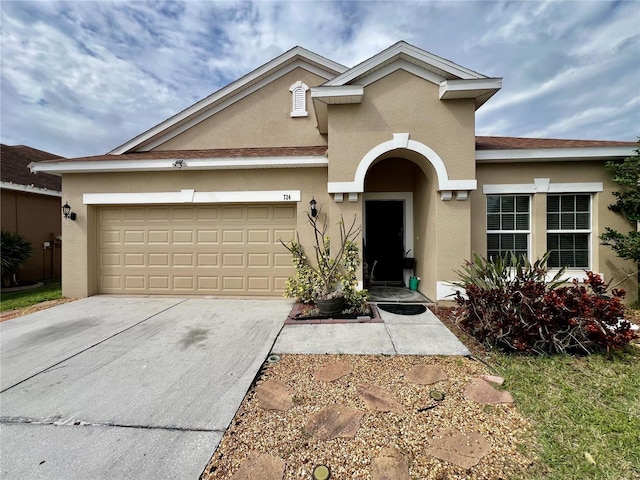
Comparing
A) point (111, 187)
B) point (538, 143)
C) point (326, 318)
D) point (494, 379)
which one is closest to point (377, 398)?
point (494, 379)

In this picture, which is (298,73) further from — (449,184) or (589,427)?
(589,427)

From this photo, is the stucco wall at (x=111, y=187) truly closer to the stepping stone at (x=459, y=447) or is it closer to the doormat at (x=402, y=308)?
the doormat at (x=402, y=308)

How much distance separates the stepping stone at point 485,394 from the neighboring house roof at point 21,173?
13716 mm

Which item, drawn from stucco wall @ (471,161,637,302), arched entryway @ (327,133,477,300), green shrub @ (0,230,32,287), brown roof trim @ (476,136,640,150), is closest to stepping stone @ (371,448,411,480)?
arched entryway @ (327,133,477,300)

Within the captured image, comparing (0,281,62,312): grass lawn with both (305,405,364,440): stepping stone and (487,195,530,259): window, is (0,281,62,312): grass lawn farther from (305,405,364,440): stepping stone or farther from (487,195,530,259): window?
(487,195,530,259): window

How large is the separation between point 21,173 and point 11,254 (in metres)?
4.15

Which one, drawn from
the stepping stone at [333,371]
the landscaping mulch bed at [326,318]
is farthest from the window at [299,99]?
the stepping stone at [333,371]

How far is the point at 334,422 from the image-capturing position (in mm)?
2371

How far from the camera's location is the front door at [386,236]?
7.57m

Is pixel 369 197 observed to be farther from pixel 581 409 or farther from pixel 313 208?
pixel 581 409

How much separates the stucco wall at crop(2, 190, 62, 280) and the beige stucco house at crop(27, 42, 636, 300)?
→ 13.2 ft

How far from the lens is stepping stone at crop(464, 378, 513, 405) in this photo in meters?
2.64

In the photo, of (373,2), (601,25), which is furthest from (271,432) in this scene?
(601,25)

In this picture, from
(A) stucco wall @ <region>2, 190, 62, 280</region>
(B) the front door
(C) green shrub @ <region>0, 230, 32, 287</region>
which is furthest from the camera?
(A) stucco wall @ <region>2, 190, 62, 280</region>
